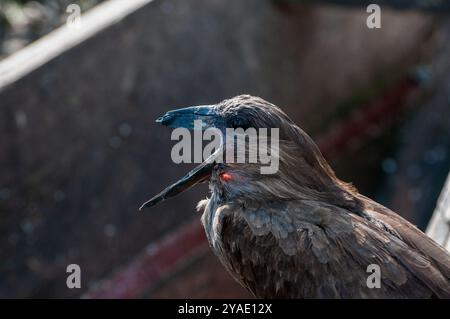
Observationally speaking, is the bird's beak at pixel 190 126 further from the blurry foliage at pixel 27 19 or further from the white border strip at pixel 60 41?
the blurry foliage at pixel 27 19

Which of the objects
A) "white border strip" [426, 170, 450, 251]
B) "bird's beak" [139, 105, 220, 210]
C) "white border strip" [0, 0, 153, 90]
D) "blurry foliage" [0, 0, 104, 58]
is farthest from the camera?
"blurry foliage" [0, 0, 104, 58]

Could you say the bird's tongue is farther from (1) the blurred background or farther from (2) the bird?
(1) the blurred background

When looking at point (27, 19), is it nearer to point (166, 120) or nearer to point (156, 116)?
point (156, 116)

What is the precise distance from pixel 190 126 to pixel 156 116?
2.50 m

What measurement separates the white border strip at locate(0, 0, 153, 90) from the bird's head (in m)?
2.03

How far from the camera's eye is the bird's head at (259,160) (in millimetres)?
4293

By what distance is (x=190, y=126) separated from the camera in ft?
14.7

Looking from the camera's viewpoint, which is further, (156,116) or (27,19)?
(27,19)

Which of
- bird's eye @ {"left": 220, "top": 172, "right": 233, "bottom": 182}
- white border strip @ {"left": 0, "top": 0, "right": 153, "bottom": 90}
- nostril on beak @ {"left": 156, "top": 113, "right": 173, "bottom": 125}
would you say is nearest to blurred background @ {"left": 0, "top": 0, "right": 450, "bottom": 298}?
white border strip @ {"left": 0, "top": 0, "right": 153, "bottom": 90}

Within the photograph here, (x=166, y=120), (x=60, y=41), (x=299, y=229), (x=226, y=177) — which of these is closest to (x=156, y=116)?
(x=60, y=41)

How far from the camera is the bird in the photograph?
396 centimetres

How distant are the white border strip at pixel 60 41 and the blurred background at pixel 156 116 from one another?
0.05ft

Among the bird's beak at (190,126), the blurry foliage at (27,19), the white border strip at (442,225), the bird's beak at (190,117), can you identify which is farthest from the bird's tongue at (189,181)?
the blurry foliage at (27,19)
